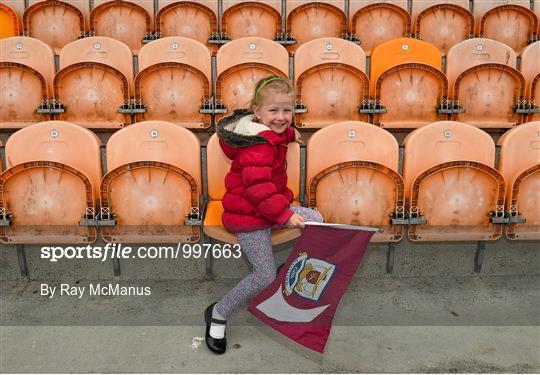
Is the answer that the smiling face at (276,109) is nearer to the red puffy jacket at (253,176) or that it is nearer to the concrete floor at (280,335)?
the red puffy jacket at (253,176)

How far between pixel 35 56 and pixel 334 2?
162 centimetres

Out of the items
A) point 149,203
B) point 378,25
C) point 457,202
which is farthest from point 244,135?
point 378,25

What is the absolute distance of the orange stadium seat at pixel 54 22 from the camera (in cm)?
243

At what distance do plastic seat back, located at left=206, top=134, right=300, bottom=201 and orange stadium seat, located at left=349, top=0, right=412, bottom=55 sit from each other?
4.36ft

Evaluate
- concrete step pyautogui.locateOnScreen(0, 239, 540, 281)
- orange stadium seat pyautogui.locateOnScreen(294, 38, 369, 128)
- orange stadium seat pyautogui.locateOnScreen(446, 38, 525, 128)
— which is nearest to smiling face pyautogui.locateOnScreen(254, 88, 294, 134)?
concrete step pyautogui.locateOnScreen(0, 239, 540, 281)

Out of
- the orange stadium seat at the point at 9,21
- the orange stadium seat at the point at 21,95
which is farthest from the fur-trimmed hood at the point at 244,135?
the orange stadium seat at the point at 9,21

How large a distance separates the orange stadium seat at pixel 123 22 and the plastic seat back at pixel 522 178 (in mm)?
1799

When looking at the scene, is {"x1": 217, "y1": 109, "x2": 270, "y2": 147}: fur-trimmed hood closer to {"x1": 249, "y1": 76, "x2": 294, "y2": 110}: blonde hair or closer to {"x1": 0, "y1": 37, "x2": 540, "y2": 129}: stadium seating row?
{"x1": 249, "y1": 76, "x2": 294, "y2": 110}: blonde hair

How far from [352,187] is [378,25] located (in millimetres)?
1439

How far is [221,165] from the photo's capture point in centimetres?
140

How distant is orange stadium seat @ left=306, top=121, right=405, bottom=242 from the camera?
1357mm

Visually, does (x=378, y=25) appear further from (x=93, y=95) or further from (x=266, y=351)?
(x=266, y=351)

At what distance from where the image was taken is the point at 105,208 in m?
1.35

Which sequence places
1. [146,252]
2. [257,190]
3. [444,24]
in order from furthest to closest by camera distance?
[444,24] → [146,252] → [257,190]
